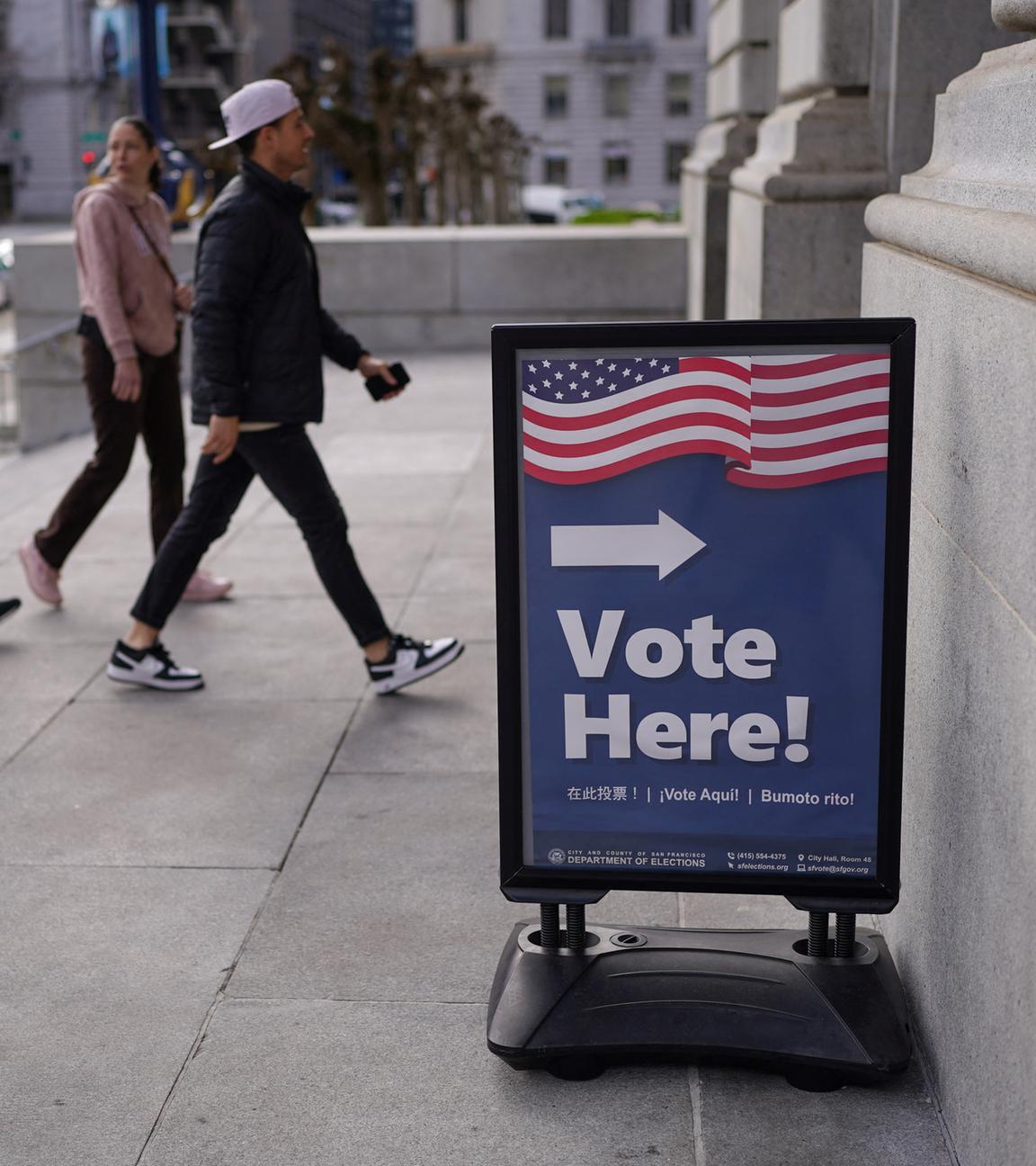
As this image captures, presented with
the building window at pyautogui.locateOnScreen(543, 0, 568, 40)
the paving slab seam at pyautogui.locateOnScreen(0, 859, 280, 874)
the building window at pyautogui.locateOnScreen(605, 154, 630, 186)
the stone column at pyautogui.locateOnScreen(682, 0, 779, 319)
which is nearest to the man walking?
the paving slab seam at pyautogui.locateOnScreen(0, 859, 280, 874)

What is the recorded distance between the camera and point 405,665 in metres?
5.82

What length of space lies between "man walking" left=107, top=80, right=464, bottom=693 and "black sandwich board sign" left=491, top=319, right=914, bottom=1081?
2498mm

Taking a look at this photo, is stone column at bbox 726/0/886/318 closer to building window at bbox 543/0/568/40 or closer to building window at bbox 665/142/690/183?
building window at bbox 665/142/690/183

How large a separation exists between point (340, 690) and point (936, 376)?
3230 millimetres

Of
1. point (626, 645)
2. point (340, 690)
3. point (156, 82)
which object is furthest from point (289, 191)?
point (156, 82)

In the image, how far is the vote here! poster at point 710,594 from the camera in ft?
9.93

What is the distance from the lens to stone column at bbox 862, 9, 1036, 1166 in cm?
255

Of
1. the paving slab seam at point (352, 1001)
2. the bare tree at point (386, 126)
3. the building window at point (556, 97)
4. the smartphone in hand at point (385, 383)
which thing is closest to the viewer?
the paving slab seam at point (352, 1001)

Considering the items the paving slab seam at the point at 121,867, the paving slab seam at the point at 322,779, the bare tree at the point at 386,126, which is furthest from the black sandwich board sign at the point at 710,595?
the bare tree at the point at 386,126

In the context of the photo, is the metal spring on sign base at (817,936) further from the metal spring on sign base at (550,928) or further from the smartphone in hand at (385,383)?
the smartphone in hand at (385,383)

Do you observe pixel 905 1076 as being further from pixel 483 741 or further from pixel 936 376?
pixel 483 741

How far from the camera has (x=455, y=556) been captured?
8.03 meters

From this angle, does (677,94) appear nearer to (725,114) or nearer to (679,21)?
(679,21)

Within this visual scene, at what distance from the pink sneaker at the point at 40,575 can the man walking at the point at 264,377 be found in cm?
128
